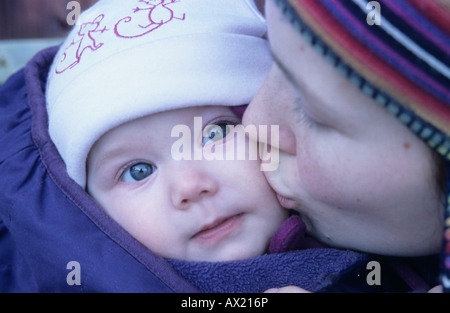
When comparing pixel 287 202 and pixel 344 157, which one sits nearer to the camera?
pixel 344 157

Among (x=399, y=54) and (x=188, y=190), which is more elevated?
(x=399, y=54)

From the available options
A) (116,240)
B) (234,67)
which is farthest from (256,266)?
(234,67)

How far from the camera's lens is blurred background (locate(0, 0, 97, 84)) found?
2.37 meters

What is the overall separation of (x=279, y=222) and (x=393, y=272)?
10.0 inches

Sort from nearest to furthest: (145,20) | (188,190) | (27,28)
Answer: (188,190)
(145,20)
(27,28)

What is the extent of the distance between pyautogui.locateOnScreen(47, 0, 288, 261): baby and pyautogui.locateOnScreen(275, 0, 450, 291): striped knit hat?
0.40m

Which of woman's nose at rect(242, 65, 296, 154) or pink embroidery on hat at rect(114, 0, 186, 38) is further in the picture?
pink embroidery on hat at rect(114, 0, 186, 38)

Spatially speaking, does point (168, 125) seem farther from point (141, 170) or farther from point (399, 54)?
point (399, 54)

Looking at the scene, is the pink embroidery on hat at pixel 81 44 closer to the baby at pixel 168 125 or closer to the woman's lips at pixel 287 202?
the baby at pixel 168 125

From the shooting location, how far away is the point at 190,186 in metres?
0.94

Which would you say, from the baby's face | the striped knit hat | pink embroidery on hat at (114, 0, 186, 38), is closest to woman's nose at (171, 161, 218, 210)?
the baby's face

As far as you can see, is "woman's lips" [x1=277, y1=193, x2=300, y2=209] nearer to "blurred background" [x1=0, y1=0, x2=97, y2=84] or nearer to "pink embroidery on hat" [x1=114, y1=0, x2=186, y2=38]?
"pink embroidery on hat" [x1=114, y1=0, x2=186, y2=38]

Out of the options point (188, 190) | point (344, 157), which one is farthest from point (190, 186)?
point (344, 157)

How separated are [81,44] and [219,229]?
0.50 meters
